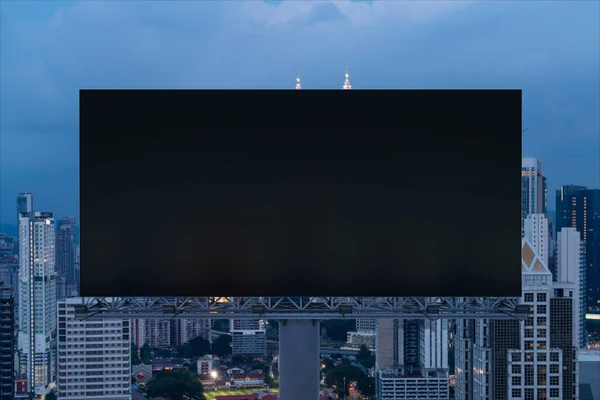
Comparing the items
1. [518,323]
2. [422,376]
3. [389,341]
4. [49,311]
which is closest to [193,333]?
[49,311]

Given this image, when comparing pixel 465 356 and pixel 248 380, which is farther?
pixel 248 380

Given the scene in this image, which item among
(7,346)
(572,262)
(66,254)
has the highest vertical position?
(66,254)

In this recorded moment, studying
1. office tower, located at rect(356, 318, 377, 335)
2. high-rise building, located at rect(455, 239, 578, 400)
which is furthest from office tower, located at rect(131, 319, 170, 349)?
high-rise building, located at rect(455, 239, 578, 400)

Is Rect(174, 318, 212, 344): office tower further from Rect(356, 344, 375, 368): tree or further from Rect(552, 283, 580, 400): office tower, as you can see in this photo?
Rect(552, 283, 580, 400): office tower

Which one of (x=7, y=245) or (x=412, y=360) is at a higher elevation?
(x=7, y=245)

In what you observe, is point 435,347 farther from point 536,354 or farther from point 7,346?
point 7,346

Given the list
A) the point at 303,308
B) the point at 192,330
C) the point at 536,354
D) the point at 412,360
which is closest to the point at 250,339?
the point at 192,330

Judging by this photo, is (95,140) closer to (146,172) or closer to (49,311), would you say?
(146,172)
